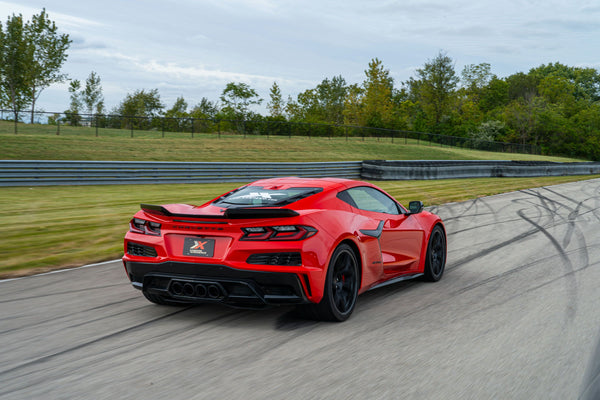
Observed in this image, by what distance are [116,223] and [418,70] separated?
83.7m

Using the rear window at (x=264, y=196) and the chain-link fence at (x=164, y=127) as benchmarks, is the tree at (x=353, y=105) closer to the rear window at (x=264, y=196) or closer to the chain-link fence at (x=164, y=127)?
the chain-link fence at (x=164, y=127)

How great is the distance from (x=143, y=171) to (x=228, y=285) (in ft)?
60.0

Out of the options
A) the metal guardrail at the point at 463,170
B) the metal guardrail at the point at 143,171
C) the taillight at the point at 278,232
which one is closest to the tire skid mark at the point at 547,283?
the taillight at the point at 278,232

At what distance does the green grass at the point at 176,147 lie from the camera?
2928 cm

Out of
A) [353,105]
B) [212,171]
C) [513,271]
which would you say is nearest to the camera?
[513,271]

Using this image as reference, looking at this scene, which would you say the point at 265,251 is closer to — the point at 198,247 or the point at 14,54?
the point at 198,247

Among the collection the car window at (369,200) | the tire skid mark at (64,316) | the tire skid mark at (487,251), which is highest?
the car window at (369,200)

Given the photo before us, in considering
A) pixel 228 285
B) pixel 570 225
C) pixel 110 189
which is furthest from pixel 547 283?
pixel 110 189

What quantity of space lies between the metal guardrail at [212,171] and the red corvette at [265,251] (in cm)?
1579

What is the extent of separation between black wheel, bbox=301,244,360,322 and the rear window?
2.24 ft

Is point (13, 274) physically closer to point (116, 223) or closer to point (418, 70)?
point (116, 223)

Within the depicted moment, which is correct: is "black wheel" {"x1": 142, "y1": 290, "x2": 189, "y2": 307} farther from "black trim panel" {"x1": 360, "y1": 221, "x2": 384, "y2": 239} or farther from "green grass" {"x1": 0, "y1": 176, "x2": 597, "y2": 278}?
"green grass" {"x1": 0, "y1": 176, "x2": 597, "y2": 278}

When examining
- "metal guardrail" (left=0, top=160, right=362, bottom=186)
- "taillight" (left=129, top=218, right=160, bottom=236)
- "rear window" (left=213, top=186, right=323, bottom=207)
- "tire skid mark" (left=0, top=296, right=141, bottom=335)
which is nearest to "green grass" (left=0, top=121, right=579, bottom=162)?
"metal guardrail" (left=0, top=160, right=362, bottom=186)

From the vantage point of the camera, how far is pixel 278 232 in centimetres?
471
